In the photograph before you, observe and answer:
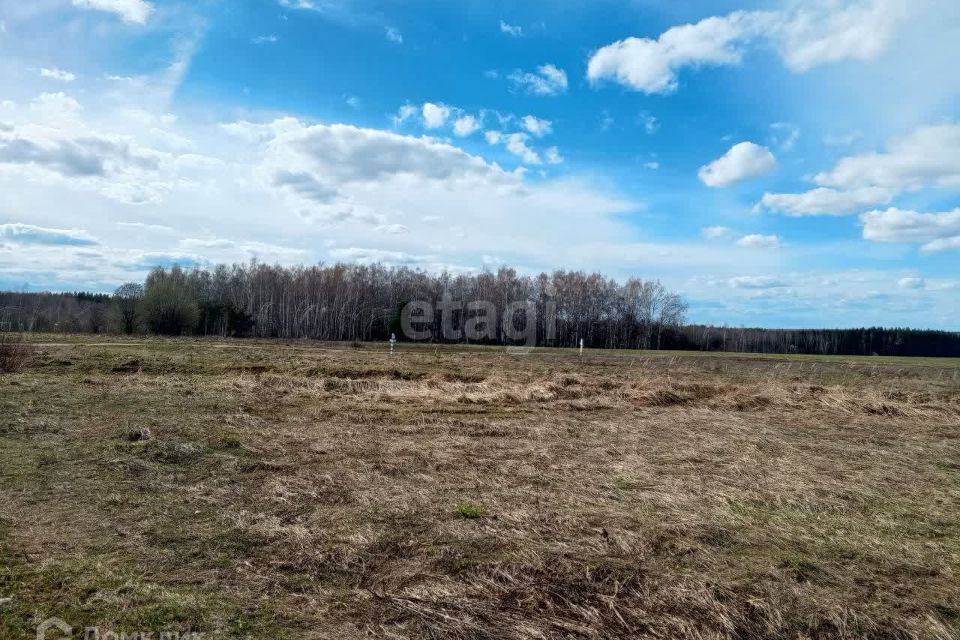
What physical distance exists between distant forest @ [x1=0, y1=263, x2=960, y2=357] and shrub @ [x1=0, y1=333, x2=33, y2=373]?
43141 mm

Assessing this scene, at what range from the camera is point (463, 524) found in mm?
5227

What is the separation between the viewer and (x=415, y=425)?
11.0m

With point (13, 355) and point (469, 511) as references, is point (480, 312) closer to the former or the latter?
point (13, 355)

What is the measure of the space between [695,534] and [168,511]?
16.9 feet

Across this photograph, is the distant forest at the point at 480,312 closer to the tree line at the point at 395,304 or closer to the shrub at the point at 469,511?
the tree line at the point at 395,304

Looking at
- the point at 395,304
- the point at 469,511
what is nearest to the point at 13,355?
the point at 469,511

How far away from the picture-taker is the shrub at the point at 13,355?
630 inches

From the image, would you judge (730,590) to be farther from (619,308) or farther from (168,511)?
(619,308)

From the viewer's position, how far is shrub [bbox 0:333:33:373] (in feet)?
52.5

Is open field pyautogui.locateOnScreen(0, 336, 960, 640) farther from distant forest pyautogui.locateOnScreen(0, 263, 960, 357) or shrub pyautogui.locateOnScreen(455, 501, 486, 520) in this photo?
distant forest pyautogui.locateOnScreen(0, 263, 960, 357)

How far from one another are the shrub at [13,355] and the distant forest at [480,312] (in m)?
43.1

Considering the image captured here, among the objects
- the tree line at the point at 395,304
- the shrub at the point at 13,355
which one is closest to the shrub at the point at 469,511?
the shrub at the point at 13,355

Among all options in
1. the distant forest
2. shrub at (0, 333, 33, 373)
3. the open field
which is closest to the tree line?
the distant forest

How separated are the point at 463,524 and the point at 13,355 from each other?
58.9ft
